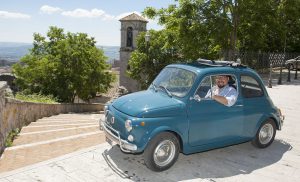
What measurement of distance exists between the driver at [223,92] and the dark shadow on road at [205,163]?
1.17 metres

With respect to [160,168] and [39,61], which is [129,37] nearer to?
[39,61]

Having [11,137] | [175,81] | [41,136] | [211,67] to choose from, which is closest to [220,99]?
[211,67]

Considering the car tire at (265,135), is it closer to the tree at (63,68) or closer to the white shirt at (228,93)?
the white shirt at (228,93)

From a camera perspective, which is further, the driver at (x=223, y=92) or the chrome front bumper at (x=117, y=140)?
the driver at (x=223, y=92)

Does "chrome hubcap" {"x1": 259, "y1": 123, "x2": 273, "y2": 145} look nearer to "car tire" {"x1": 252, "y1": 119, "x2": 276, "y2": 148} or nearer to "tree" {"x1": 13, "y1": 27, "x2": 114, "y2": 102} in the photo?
"car tire" {"x1": 252, "y1": 119, "x2": 276, "y2": 148}

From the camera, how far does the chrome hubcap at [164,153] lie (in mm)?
5780

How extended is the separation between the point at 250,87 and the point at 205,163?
1912 millimetres

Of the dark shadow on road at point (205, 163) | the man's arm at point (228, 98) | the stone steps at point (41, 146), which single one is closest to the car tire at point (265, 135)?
the dark shadow on road at point (205, 163)

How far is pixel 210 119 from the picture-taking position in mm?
6227

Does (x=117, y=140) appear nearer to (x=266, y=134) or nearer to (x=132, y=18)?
(x=266, y=134)

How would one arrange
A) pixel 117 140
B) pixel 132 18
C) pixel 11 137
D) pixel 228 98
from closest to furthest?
pixel 117 140
pixel 228 98
pixel 11 137
pixel 132 18

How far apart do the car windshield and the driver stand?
1.55ft

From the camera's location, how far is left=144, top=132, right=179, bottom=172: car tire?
5.64m

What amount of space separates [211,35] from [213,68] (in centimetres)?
1619
